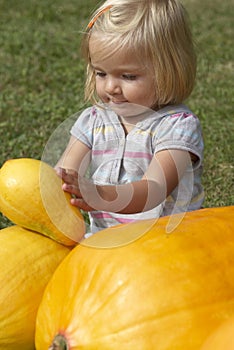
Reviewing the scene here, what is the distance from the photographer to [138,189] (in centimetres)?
230

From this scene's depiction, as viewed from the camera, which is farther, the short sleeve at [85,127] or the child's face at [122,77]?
the short sleeve at [85,127]

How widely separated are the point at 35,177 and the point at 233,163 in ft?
5.89

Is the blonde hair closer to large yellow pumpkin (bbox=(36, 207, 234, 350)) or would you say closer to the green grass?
the green grass

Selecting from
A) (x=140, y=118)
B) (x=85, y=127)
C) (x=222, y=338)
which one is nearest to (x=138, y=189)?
(x=140, y=118)

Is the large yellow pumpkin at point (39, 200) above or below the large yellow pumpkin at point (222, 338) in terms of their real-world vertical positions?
above

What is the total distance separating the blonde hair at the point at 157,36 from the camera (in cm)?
240

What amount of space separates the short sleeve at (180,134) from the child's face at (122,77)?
4.5 inches

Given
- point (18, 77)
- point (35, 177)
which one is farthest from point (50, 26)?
point (35, 177)

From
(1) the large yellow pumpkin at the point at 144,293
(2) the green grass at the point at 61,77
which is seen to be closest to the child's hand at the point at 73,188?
(1) the large yellow pumpkin at the point at 144,293

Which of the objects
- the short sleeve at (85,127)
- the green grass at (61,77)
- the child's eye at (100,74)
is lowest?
the green grass at (61,77)

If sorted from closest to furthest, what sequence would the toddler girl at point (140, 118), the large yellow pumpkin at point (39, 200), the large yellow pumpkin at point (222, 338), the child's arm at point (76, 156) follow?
the large yellow pumpkin at point (222, 338)
the large yellow pumpkin at point (39, 200)
the toddler girl at point (140, 118)
the child's arm at point (76, 156)

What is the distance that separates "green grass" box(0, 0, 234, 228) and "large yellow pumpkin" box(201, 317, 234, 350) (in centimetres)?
150

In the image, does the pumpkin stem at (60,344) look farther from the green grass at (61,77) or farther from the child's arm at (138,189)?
the green grass at (61,77)

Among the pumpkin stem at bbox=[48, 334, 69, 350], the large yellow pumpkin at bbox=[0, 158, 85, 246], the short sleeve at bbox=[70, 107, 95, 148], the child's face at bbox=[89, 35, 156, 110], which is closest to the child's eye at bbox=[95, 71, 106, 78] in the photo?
the child's face at bbox=[89, 35, 156, 110]
